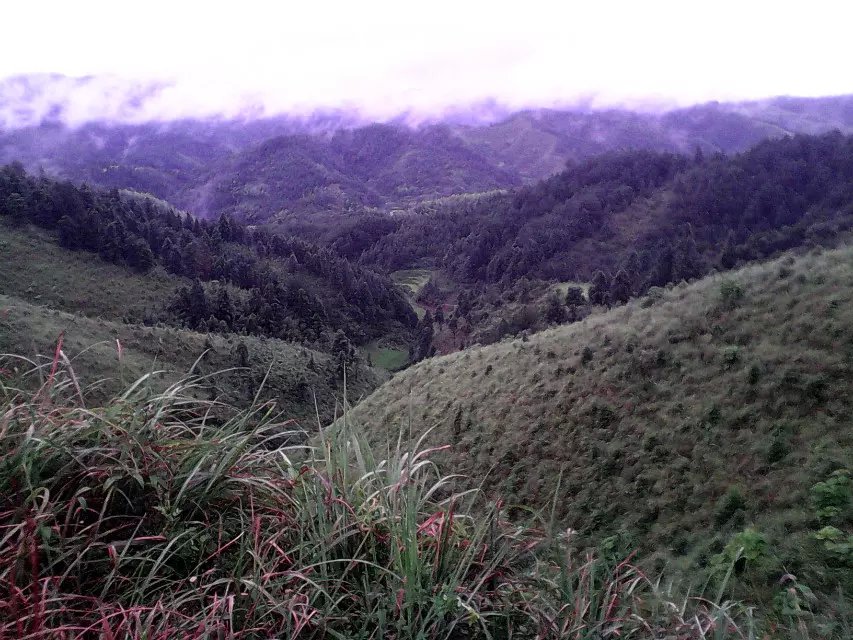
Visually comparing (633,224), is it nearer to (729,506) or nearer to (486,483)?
(486,483)

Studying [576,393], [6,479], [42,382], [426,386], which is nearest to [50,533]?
[6,479]

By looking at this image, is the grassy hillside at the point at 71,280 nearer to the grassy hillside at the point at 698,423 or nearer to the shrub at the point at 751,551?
the grassy hillside at the point at 698,423

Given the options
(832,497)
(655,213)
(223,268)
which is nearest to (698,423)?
(832,497)

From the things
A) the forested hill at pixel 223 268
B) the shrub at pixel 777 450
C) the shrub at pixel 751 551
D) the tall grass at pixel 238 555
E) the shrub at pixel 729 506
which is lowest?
the forested hill at pixel 223 268

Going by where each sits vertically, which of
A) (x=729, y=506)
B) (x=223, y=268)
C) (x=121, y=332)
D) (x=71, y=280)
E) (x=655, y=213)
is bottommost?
(x=223, y=268)

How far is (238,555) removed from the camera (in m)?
2.27

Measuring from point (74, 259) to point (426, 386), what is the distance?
62.8 meters

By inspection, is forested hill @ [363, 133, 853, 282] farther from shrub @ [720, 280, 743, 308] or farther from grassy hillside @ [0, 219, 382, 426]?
shrub @ [720, 280, 743, 308]

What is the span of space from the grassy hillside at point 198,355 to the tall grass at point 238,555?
3014 cm

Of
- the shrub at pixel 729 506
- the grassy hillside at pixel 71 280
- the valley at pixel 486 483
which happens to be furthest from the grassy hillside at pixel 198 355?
the shrub at pixel 729 506

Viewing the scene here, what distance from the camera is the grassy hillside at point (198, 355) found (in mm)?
32469

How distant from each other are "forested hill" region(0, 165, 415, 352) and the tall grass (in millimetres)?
61862

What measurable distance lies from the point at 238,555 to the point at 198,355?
41.2 m

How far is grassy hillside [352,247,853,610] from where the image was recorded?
833 centimetres
